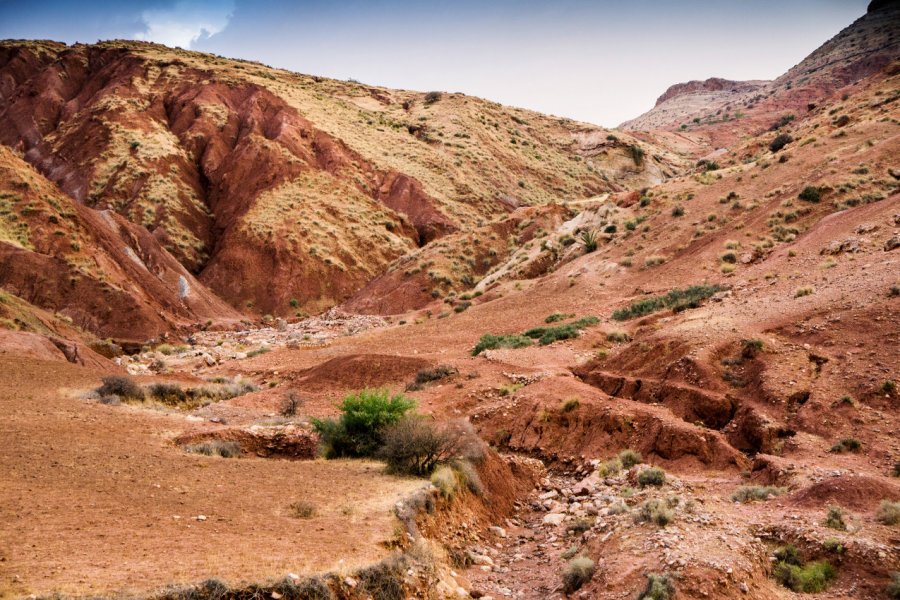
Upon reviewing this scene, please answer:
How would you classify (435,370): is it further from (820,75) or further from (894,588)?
(820,75)

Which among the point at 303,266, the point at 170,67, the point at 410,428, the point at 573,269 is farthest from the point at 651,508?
the point at 170,67

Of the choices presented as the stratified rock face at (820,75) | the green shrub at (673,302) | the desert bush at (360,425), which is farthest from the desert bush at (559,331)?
the stratified rock face at (820,75)

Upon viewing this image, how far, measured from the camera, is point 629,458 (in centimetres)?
1385

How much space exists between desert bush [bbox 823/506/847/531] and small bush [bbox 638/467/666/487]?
10.4 feet

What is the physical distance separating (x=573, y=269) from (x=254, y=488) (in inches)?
935

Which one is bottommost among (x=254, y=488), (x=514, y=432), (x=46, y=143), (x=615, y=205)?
(x=514, y=432)

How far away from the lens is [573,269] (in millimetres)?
31797

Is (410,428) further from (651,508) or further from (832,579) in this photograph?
(832,579)

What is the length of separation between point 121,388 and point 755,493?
14425mm

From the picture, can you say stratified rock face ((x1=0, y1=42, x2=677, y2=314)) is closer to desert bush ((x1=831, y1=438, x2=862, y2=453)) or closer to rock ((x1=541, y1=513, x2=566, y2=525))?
rock ((x1=541, y1=513, x2=566, y2=525))

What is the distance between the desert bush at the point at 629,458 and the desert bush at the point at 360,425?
460cm

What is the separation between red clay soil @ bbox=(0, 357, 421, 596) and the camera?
670 cm

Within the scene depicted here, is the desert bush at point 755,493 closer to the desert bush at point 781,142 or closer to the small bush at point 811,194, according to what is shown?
the small bush at point 811,194

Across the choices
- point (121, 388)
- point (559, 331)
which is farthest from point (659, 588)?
point (559, 331)
